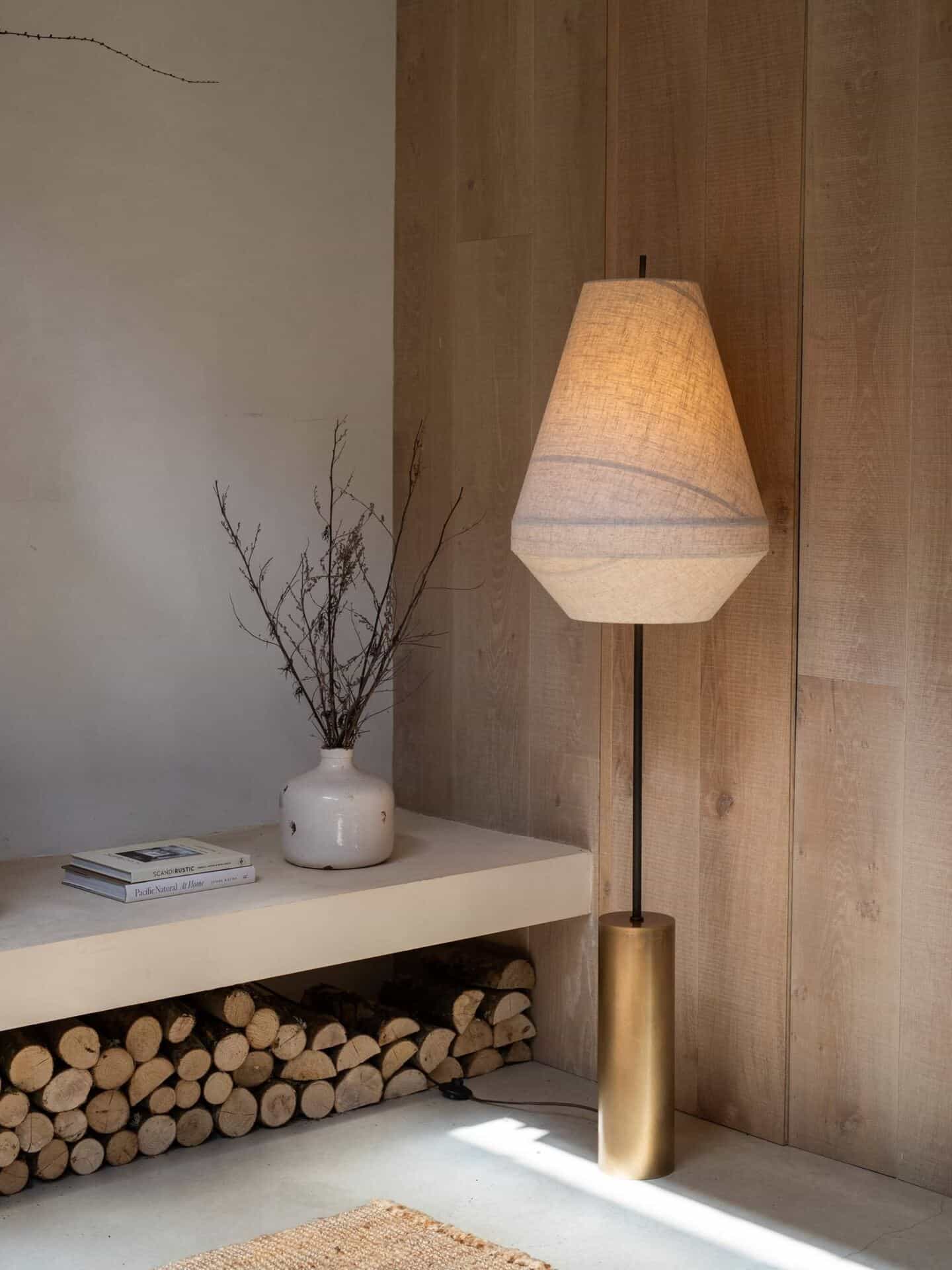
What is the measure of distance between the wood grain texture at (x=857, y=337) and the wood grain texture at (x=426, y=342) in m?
0.99

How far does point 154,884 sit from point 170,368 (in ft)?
3.76

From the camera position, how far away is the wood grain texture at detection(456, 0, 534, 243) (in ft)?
10.9

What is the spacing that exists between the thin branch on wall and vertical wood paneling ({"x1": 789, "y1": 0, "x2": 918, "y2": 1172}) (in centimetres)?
134

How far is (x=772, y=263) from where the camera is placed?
2840 millimetres

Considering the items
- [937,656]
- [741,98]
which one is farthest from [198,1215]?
[741,98]

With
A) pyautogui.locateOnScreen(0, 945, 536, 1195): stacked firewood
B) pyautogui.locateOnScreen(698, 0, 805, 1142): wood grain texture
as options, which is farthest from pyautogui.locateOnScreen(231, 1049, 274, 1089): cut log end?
pyautogui.locateOnScreen(698, 0, 805, 1142): wood grain texture

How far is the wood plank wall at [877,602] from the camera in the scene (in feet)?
8.54

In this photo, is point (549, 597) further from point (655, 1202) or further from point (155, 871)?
point (655, 1202)

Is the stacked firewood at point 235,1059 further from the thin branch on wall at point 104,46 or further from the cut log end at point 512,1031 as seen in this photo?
the thin branch on wall at point 104,46

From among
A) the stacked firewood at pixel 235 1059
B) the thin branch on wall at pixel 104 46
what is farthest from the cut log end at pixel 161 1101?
the thin branch on wall at pixel 104 46

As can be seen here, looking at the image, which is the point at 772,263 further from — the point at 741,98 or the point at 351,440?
the point at 351,440

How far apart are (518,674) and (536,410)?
0.59m

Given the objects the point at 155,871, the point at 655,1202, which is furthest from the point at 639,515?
the point at 655,1202

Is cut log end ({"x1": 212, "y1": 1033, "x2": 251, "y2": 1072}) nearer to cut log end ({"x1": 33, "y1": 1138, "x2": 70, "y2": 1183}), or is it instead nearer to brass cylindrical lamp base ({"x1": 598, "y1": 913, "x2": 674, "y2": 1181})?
cut log end ({"x1": 33, "y1": 1138, "x2": 70, "y2": 1183})
